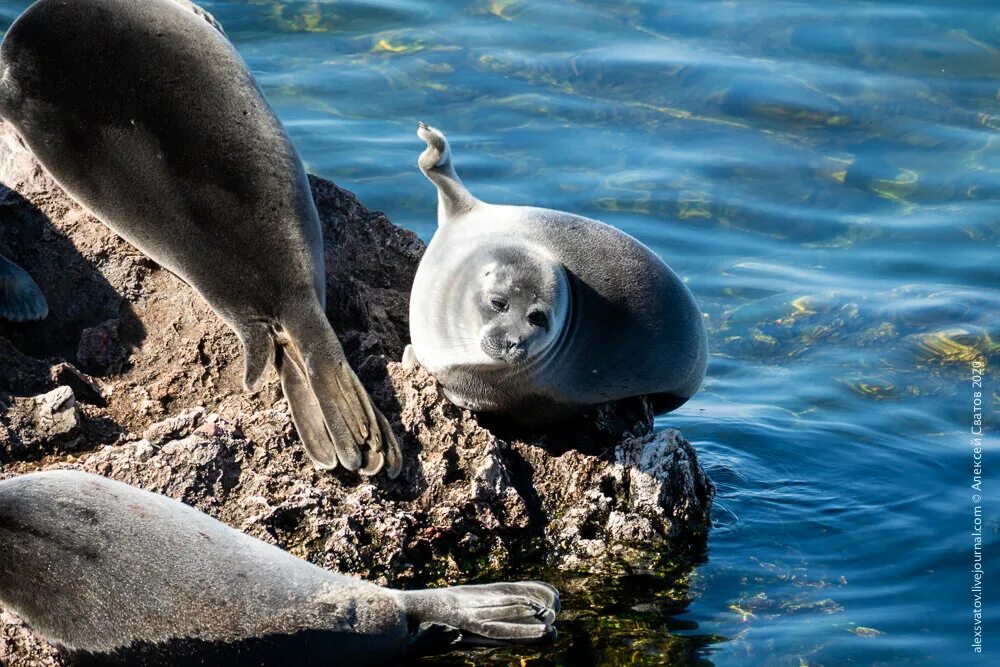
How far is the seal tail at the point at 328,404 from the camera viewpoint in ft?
15.9

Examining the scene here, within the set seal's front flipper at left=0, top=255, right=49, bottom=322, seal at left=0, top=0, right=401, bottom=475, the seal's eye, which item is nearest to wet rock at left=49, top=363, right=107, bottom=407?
seal's front flipper at left=0, top=255, right=49, bottom=322

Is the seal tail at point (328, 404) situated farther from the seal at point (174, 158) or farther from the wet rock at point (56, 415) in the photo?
the wet rock at point (56, 415)

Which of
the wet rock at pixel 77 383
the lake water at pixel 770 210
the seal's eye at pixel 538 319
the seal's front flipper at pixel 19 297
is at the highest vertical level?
the seal's front flipper at pixel 19 297

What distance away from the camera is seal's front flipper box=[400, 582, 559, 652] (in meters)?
4.34

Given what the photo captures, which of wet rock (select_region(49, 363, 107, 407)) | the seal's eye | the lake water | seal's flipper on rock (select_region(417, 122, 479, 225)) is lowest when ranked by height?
the lake water

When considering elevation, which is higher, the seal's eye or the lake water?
the seal's eye

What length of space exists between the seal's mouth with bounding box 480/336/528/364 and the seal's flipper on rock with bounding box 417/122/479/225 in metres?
1.05

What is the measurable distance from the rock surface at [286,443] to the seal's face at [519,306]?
12.1 inches

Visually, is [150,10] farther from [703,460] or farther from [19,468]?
[703,460]

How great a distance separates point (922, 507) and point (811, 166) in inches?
165

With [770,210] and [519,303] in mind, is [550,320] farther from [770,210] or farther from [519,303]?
[770,210]

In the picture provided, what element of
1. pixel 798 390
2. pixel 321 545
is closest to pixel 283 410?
pixel 321 545

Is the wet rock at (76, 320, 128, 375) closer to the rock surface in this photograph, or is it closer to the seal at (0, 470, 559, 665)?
the rock surface

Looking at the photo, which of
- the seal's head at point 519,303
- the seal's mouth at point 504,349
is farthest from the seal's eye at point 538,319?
the seal's mouth at point 504,349
